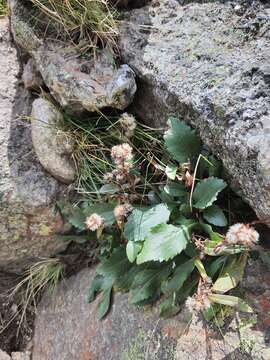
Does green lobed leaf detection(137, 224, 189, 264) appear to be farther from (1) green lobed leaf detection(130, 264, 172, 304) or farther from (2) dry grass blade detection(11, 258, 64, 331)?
(2) dry grass blade detection(11, 258, 64, 331)

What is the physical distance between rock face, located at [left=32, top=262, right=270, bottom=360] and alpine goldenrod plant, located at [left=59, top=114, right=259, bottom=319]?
69 millimetres

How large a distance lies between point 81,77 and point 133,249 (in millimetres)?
946

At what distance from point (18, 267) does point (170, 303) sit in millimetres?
1142

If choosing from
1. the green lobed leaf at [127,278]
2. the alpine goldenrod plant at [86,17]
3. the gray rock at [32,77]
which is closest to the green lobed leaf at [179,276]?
the green lobed leaf at [127,278]

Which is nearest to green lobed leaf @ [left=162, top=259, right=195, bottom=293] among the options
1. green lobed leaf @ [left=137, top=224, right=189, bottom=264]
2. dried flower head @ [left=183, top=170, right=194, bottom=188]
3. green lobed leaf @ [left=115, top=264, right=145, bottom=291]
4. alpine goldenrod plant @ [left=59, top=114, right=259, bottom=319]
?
alpine goldenrod plant @ [left=59, top=114, right=259, bottom=319]

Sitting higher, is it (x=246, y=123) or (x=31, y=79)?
(x=246, y=123)

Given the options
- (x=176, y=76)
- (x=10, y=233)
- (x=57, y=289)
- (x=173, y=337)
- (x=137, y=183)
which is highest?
(x=176, y=76)

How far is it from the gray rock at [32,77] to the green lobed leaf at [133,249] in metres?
1.18

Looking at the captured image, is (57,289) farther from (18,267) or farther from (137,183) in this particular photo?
(137,183)

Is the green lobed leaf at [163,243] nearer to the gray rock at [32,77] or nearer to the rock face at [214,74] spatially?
the rock face at [214,74]

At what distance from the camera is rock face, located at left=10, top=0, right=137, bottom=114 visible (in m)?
2.41

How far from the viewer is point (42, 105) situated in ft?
8.63

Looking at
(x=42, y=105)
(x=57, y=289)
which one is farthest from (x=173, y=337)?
(x=42, y=105)

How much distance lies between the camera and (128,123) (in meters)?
2.45
